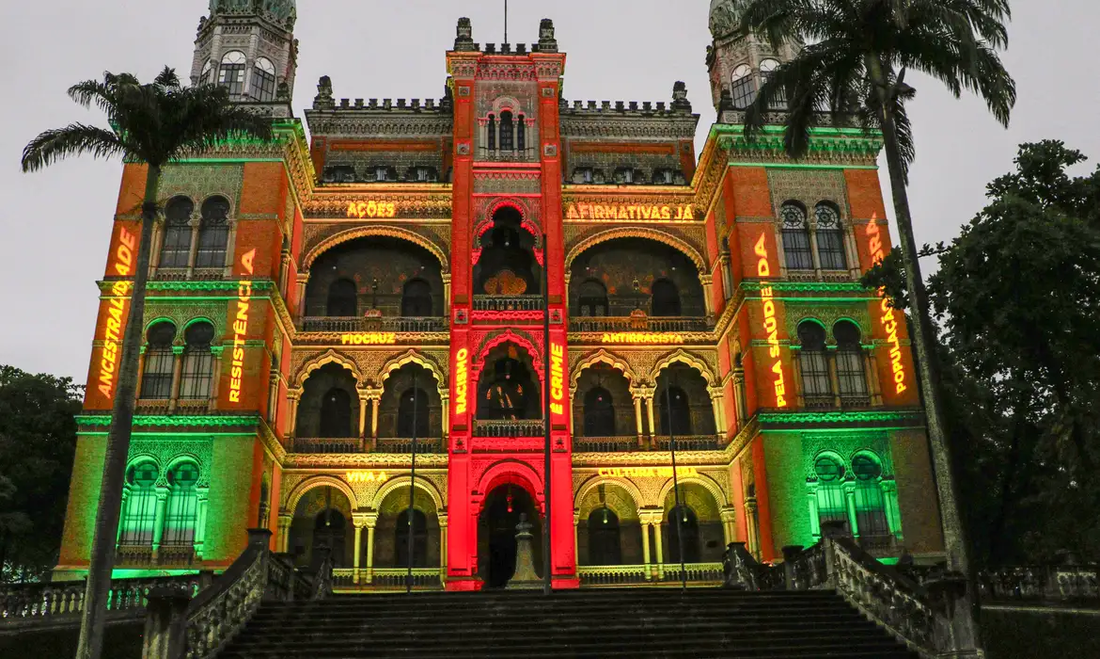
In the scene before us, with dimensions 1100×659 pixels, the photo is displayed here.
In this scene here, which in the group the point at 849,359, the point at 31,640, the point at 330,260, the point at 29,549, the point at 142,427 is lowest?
the point at 31,640

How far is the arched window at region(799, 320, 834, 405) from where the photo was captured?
32.0 m

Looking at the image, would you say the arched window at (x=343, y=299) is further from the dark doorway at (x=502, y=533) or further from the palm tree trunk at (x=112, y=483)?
the palm tree trunk at (x=112, y=483)

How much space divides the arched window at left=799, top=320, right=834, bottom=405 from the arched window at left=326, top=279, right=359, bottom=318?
58.9 ft

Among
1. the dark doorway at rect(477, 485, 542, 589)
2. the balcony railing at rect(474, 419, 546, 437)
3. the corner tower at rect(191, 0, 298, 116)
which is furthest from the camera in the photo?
the corner tower at rect(191, 0, 298, 116)

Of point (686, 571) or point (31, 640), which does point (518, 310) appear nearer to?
point (686, 571)

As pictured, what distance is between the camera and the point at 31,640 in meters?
18.3

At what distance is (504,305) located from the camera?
35250 mm


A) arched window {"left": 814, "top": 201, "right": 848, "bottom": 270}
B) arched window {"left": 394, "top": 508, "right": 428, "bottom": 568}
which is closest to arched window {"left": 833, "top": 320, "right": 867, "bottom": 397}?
arched window {"left": 814, "top": 201, "right": 848, "bottom": 270}

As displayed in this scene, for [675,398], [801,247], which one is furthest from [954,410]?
[675,398]

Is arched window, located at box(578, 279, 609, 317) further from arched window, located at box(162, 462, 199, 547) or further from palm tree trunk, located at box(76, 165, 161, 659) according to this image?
palm tree trunk, located at box(76, 165, 161, 659)

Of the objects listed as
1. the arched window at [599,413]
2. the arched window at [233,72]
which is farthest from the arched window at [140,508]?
the arched window at [599,413]

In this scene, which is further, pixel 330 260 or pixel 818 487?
pixel 330 260

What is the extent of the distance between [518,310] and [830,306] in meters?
11.6

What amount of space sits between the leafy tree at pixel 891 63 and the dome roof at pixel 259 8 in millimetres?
25028
